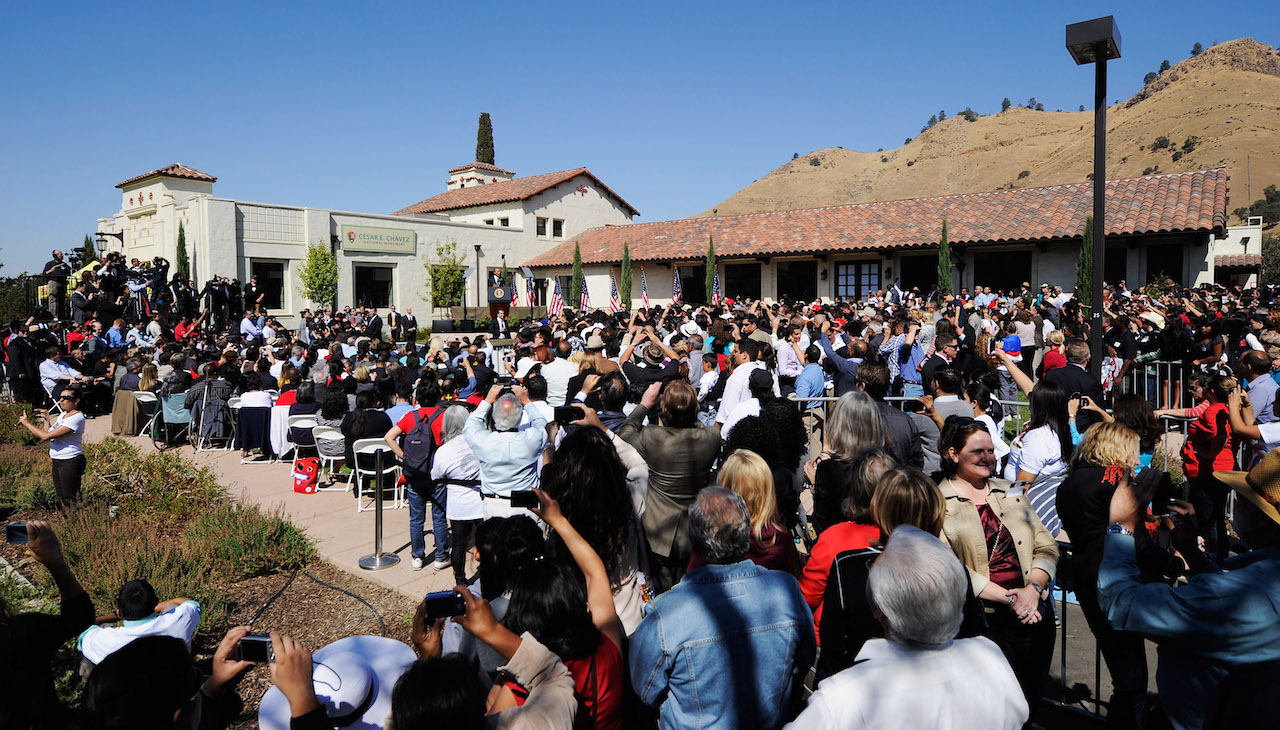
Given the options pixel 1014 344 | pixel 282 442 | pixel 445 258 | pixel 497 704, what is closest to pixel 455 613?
pixel 497 704

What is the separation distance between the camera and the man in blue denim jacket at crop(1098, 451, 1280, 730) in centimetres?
201

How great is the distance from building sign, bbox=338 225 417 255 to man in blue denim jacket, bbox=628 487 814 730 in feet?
108

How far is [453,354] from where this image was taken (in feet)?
37.4

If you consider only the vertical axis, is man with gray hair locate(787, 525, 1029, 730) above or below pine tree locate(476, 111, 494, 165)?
below

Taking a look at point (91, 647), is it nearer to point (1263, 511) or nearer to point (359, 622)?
point (359, 622)

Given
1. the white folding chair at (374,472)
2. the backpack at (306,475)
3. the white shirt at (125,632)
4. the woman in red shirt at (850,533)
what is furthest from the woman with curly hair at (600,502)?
the backpack at (306,475)

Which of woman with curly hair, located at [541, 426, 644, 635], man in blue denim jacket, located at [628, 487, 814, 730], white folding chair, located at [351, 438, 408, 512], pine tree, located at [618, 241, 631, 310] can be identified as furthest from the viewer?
pine tree, located at [618, 241, 631, 310]

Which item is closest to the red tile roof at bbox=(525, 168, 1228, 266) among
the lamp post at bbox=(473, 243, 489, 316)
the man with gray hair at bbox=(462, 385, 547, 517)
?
the lamp post at bbox=(473, 243, 489, 316)

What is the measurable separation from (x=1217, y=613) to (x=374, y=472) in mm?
7369

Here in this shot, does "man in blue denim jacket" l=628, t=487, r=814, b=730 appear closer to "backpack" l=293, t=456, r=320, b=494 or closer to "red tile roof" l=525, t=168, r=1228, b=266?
"backpack" l=293, t=456, r=320, b=494

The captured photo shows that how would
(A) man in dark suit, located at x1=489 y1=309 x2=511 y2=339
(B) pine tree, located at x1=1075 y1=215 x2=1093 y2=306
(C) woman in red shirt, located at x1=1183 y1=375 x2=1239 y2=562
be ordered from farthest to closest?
1. (A) man in dark suit, located at x1=489 y1=309 x2=511 y2=339
2. (B) pine tree, located at x1=1075 y1=215 x2=1093 y2=306
3. (C) woman in red shirt, located at x1=1183 y1=375 x2=1239 y2=562

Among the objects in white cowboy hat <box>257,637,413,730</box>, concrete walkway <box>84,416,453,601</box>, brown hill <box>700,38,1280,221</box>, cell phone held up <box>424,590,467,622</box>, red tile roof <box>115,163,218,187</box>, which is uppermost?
brown hill <box>700,38,1280,221</box>

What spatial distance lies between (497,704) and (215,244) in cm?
3083

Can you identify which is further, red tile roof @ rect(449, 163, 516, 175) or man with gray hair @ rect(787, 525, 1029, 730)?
red tile roof @ rect(449, 163, 516, 175)
